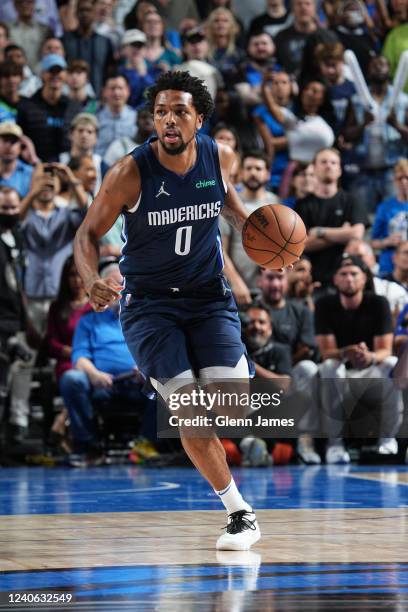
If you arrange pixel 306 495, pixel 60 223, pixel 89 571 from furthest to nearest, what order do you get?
pixel 60 223
pixel 306 495
pixel 89 571

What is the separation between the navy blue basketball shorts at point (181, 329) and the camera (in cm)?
556

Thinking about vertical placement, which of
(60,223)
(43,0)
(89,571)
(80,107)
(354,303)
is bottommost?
(89,571)

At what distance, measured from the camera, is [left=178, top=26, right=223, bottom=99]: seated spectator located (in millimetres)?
13203

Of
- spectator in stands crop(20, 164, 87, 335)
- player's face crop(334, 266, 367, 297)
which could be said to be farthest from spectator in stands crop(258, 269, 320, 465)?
spectator in stands crop(20, 164, 87, 335)

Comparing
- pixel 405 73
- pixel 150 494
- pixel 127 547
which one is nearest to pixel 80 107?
pixel 405 73

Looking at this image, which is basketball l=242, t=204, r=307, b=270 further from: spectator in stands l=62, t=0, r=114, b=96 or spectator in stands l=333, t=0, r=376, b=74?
spectator in stands l=333, t=0, r=376, b=74

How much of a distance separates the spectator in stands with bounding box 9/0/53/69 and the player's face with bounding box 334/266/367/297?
5.51m

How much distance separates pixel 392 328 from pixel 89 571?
6.30 meters

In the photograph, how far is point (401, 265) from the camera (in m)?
11.3

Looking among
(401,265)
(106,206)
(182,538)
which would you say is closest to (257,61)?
(401,265)

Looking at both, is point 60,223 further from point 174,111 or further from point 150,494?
point 174,111

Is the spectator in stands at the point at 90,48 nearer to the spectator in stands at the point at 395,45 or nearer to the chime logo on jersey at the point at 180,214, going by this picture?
the spectator in stands at the point at 395,45

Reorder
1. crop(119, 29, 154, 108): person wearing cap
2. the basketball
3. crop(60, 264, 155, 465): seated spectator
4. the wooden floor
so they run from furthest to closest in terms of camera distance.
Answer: crop(119, 29, 154, 108): person wearing cap
crop(60, 264, 155, 465): seated spectator
the basketball
the wooden floor

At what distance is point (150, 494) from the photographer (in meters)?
7.95
